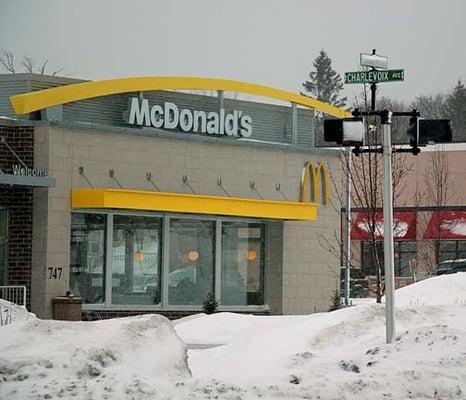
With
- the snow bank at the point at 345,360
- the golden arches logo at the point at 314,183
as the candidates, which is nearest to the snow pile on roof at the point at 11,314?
the snow bank at the point at 345,360

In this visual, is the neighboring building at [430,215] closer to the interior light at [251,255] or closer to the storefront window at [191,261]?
the interior light at [251,255]

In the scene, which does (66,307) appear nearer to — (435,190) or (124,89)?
(124,89)

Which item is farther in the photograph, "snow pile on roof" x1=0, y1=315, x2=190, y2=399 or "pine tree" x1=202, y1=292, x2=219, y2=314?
"pine tree" x1=202, y1=292, x2=219, y2=314

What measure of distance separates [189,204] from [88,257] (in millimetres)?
2779

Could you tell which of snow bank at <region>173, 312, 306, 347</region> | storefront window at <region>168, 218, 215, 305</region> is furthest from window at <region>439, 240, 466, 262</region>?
snow bank at <region>173, 312, 306, 347</region>

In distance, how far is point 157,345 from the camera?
11711mm

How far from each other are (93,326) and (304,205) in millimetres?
17442

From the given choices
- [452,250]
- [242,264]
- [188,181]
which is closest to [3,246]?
[188,181]

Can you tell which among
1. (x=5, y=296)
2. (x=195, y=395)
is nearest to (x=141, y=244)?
(x=5, y=296)

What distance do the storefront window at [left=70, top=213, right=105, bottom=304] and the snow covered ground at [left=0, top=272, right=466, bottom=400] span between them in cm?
1072

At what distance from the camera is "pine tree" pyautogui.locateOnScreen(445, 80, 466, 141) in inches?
2233

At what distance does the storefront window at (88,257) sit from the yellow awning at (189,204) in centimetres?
81

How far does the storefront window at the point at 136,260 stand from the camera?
87.0 feet

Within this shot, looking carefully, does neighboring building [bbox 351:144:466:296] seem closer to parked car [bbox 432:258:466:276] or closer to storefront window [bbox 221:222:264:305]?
parked car [bbox 432:258:466:276]
